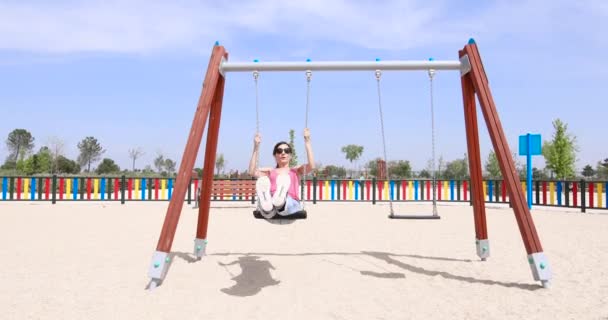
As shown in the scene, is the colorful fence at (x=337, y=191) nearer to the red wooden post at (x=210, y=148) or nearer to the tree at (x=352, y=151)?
the red wooden post at (x=210, y=148)

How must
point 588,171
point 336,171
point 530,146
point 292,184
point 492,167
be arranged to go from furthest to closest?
point 588,171
point 336,171
point 492,167
point 530,146
point 292,184

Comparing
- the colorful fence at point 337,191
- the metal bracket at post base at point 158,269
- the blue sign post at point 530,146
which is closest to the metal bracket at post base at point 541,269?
the metal bracket at post base at point 158,269

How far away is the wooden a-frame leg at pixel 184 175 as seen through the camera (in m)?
4.34

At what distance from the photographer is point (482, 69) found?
5.09m

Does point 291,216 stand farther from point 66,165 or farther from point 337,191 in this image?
point 66,165

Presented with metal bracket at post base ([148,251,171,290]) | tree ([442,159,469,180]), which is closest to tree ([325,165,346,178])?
tree ([442,159,469,180])

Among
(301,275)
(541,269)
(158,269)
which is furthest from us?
(301,275)

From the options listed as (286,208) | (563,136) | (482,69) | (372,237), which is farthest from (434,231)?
(563,136)

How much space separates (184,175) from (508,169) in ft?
11.3

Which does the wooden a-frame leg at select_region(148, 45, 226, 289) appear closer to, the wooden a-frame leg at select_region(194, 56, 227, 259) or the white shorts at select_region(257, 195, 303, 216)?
the wooden a-frame leg at select_region(194, 56, 227, 259)

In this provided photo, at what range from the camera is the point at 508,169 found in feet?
15.6

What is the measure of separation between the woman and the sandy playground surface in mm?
790

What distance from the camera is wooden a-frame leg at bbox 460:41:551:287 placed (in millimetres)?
4480

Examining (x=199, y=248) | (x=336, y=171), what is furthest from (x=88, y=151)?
(x=199, y=248)
